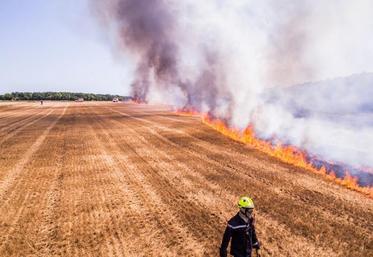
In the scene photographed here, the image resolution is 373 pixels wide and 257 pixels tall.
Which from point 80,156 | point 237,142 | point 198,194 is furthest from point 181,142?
point 198,194

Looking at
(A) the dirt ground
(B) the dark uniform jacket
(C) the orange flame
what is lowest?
(A) the dirt ground

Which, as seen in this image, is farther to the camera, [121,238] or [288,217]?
[288,217]

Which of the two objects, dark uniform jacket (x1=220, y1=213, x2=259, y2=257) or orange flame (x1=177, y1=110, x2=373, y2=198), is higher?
dark uniform jacket (x1=220, y1=213, x2=259, y2=257)

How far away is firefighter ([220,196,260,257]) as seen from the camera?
5.19 meters

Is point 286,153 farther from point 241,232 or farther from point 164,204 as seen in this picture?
point 241,232

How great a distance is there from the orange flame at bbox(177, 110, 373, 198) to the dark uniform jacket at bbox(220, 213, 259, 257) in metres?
7.32

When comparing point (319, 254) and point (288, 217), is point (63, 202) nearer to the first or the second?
point (288, 217)

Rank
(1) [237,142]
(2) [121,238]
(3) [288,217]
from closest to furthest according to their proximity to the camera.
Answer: (2) [121,238]
(3) [288,217]
(1) [237,142]

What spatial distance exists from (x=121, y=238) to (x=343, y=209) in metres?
6.29

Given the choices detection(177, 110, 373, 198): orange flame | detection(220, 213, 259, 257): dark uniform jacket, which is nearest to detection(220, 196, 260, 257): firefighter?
detection(220, 213, 259, 257): dark uniform jacket

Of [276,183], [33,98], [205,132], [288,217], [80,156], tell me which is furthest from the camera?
[33,98]

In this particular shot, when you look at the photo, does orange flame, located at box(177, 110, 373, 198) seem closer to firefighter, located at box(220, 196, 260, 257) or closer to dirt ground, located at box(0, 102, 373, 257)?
dirt ground, located at box(0, 102, 373, 257)

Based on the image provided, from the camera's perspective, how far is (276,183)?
11914mm

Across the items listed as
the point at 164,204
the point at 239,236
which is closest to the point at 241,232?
the point at 239,236
